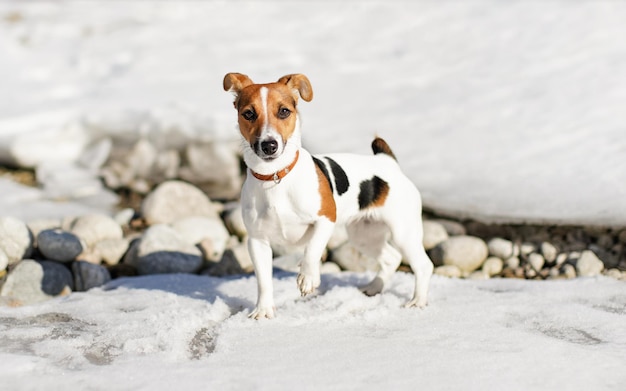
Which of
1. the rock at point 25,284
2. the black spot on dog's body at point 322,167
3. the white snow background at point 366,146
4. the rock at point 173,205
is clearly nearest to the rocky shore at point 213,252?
the rock at point 25,284

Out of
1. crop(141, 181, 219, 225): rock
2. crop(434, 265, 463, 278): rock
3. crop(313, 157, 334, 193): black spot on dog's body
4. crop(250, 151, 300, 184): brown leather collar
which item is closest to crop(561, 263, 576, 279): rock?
crop(434, 265, 463, 278): rock

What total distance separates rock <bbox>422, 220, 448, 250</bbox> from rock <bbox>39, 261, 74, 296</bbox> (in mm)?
3532

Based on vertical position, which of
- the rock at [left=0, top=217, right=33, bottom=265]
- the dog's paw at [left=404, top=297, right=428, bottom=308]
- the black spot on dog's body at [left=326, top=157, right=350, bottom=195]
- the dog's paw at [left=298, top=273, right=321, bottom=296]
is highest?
the black spot on dog's body at [left=326, top=157, right=350, bottom=195]

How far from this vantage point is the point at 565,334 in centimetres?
413

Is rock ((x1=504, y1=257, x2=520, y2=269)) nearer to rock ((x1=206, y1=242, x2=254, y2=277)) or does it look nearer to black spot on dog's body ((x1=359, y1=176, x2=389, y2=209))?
black spot on dog's body ((x1=359, y1=176, x2=389, y2=209))

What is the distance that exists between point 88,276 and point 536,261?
169 inches

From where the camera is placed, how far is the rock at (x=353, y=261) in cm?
659

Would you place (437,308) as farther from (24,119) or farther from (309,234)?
(24,119)

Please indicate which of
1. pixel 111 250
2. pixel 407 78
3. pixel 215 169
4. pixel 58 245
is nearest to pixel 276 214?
pixel 58 245

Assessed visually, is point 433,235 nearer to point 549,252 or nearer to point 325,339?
point 549,252

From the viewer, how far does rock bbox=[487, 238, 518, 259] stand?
6.62 metres

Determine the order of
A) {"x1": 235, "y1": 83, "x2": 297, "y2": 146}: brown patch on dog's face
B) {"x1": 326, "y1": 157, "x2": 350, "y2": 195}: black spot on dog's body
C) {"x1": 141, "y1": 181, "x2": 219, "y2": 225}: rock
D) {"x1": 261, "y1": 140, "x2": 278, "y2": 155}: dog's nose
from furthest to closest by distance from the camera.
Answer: {"x1": 141, "y1": 181, "x2": 219, "y2": 225}: rock
{"x1": 326, "y1": 157, "x2": 350, "y2": 195}: black spot on dog's body
{"x1": 235, "y1": 83, "x2": 297, "y2": 146}: brown patch on dog's face
{"x1": 261, "y1": 140, "x2": 278, "y2": 155}: dog's nose

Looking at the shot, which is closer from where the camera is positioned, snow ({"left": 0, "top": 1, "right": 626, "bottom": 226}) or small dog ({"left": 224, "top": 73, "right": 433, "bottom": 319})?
small dog ({"left": 224, "top": 73, "right": 433, "bottom": 319})

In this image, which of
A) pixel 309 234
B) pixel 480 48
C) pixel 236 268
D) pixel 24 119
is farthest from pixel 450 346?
pixel 24 119
